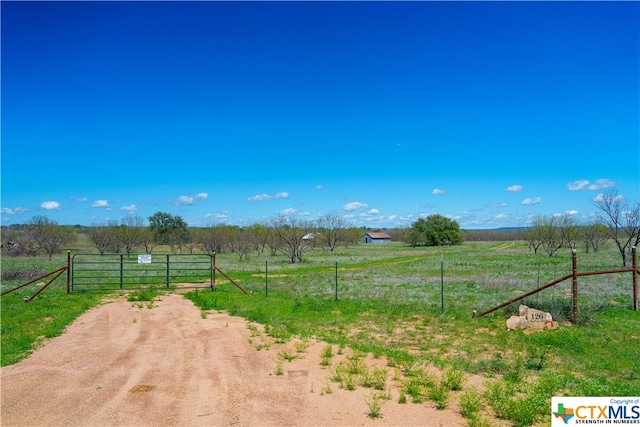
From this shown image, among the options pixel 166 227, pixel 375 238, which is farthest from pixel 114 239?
pixel 375 238

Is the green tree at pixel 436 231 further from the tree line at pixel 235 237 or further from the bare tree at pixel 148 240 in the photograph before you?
the bare tree at pixel 148 240

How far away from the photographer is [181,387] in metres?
7.44

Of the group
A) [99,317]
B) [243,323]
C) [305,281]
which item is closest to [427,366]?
[243,323]

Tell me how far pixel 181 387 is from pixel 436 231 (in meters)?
91.4

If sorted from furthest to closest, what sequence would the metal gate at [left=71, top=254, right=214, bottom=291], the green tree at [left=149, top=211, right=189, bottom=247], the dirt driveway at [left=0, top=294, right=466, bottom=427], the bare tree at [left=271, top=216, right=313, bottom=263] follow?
the green tree at [left=149, top=211, right=189, bottom=247]
the bare tree at [left=271, top=216, right=313, bottom=263]
the metal gate at [left=71, top=254, right=214, bottom=291]
the dirt driveway at [left=0, top=294, right=466, bottom=427]

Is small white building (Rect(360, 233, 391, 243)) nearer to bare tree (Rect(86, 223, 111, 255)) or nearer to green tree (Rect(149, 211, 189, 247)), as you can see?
green tree (Rect(149, 211, 189, 247))

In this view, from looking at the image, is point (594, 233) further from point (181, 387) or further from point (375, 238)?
point (375, 238)

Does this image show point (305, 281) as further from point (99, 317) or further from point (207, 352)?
point (207, 352)

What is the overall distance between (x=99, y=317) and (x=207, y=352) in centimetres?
660

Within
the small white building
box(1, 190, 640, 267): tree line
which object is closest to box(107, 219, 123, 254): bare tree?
box(1, 190, 640, 267): tree line

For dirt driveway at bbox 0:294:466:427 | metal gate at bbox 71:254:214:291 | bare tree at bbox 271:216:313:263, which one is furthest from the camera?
bare tree at bbox 271:216:313:263

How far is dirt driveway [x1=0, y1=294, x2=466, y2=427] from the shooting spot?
6184 millimetres

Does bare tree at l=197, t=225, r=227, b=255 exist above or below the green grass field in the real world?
above

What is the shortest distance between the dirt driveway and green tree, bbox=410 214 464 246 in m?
87.3
